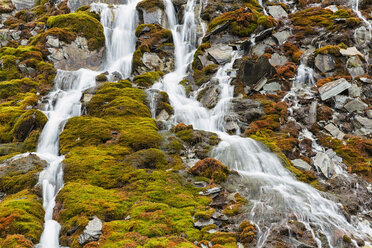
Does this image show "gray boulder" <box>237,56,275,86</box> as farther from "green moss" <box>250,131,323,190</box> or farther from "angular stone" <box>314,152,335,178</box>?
"angular stone" <box>314,152,335,178</box>

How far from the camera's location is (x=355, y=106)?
1647 cm

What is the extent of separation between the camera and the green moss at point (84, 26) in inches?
1056

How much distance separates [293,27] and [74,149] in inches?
855

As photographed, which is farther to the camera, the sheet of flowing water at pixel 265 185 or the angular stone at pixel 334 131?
the angular stone at pixel 334 131

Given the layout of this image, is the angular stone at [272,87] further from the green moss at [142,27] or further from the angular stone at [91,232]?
the angular stone at [91,232]

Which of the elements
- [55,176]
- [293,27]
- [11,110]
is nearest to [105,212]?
[55,176]

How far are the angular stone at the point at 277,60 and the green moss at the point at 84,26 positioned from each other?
16.6m

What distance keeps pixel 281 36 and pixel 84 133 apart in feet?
60.9

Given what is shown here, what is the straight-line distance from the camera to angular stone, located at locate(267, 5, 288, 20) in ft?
91.5

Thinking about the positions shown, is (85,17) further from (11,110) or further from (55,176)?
(55,176)

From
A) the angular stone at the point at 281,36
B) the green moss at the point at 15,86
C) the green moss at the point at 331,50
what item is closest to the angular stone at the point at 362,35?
the green moss at the point at 331,50

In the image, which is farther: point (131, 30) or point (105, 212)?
point (131, 30)

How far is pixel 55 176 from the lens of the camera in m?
10.9

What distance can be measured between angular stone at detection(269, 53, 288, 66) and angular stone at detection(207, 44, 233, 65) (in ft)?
11.7
